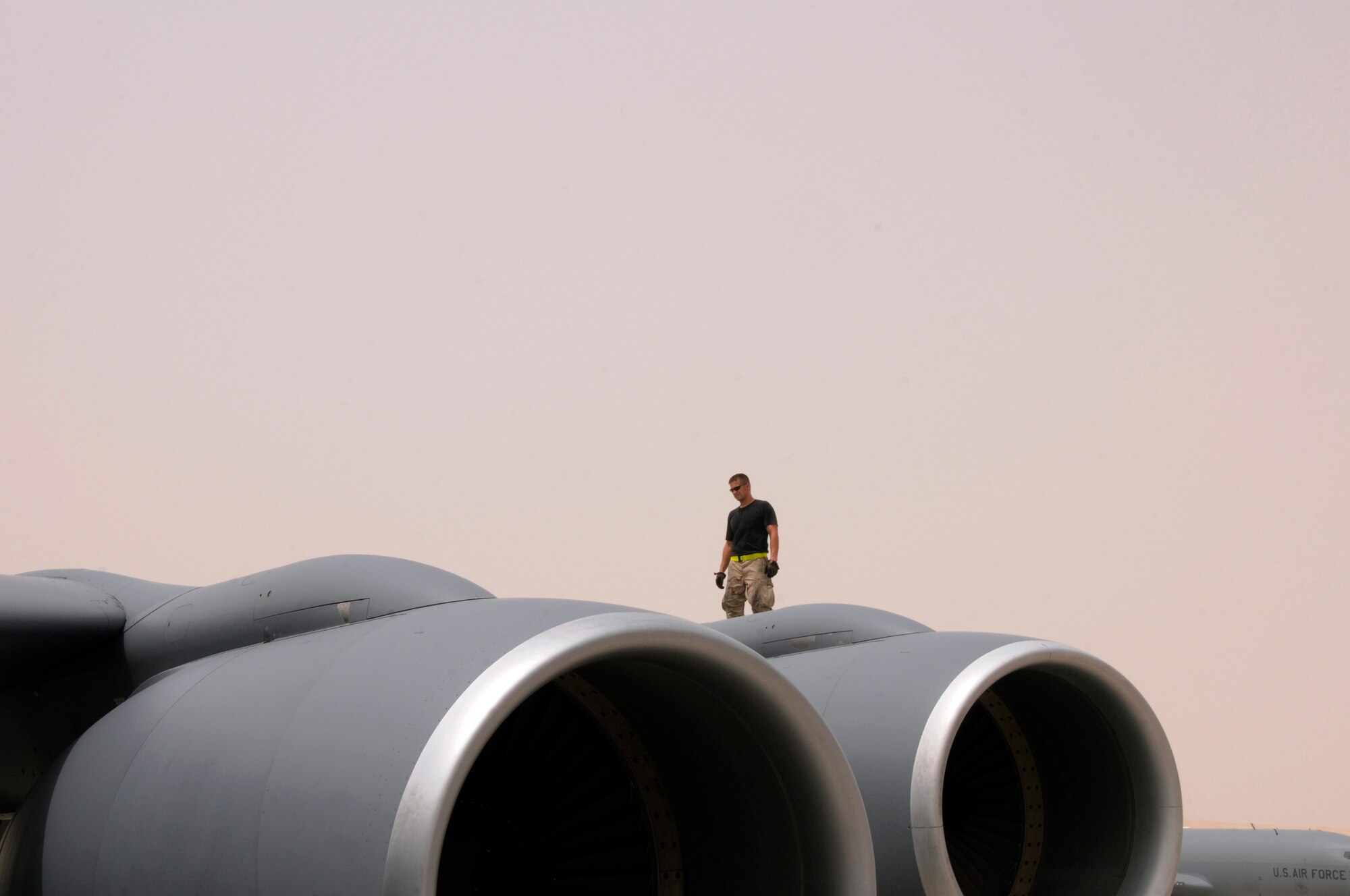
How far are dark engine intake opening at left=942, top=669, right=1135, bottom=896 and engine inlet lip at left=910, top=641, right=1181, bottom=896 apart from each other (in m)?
0.06

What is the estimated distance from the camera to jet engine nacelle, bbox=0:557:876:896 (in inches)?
93.1

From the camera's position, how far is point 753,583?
828 cm

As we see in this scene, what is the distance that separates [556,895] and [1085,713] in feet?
7.82

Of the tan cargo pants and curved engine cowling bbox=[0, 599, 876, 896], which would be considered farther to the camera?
the tan cargo pants

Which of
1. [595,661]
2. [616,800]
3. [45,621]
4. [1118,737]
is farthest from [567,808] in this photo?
[1118,737]

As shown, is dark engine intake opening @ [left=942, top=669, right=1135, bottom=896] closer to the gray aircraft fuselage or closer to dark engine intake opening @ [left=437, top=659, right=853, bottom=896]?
dark engine intake opening @ [left=437, top=659, right=853, bottom=896]

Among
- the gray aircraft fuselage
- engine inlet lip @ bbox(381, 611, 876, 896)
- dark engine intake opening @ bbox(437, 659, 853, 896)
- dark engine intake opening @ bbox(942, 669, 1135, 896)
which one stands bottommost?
the gray aircraft fuselage

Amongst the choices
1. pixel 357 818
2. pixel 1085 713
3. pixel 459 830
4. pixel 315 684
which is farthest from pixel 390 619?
pixel 1085 713

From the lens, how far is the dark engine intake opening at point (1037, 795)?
465 centimetres

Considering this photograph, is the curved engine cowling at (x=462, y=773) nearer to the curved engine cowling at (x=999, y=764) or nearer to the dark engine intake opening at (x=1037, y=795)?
the curved engine cowling at (x=999, y=764)

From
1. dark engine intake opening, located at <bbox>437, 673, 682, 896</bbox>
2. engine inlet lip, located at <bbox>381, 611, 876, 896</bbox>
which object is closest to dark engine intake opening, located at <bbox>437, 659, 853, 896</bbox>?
dark engine intake opening, located at <bbox>437, 673, 682, 896</bbox>

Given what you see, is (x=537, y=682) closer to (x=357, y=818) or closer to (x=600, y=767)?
(x=357, y=818)

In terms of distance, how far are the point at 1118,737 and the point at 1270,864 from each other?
17.4 metres

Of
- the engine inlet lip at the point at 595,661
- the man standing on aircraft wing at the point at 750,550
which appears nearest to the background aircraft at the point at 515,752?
the engine inlet lip at the point at 595,661
